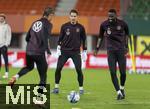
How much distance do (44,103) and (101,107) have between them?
4.09 feet

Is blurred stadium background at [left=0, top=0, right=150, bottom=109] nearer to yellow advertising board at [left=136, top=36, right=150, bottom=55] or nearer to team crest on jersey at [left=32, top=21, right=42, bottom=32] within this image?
yellow advertising board at [left=136, top=36, right=150, bottom=55]

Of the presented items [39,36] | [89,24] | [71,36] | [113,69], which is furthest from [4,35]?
[89,24]

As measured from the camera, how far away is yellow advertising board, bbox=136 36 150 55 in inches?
1173

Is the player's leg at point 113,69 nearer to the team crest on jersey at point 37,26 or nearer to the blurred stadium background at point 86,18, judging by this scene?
the team crest on jersey at point 37,26

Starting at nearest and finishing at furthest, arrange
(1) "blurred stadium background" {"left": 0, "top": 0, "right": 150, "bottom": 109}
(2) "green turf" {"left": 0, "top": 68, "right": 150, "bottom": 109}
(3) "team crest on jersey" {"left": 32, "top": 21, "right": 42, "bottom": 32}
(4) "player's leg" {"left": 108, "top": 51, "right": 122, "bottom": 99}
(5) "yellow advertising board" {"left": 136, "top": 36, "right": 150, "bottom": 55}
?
(2) "green turf" {"left": 0, "top": 68, "right": 150, "bottom": 109} → (3) "team crest on jersey" {"left": 32, "top": 21, "right": 42, "bottom": 32} → (4) "player's leg" {"left": 108, "top": 51, "right": 122, "bottom": 99} → (1) "blurred stadium background" {"left": 0, "top": 0, "right": 150, "bottom": 109} → (5) "yellow advertising board" {"left": 136, "top": 36, "right": 150, "bottom": 55}

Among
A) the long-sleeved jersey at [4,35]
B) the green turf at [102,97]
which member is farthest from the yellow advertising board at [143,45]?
the long-sleeved jersey at [4,35]

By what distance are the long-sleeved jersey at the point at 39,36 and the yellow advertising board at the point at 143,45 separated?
1679 centimetres

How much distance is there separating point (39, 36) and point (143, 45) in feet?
56.9

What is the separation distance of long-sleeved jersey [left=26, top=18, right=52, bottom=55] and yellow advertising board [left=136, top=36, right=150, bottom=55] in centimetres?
1679

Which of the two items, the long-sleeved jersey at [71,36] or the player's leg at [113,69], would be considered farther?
the long-sleeved jersey at [71,36]

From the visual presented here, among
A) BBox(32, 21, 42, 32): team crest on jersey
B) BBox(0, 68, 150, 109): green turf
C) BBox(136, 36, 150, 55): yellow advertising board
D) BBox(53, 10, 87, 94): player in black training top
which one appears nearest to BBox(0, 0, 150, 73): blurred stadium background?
BBox(136, 36, 150, 55): yellow advertising board

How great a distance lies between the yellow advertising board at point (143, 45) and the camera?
2980 centimetres

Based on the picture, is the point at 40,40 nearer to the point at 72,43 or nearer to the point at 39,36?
the point at 39,36

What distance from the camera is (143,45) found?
98.7ft
